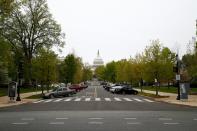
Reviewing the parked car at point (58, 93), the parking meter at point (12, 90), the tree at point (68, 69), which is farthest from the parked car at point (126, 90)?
the tree at point (68, 69)

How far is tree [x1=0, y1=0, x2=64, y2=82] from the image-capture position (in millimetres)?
76562

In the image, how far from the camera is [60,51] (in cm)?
8019

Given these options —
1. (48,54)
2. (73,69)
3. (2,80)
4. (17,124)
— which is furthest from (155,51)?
(73,69)

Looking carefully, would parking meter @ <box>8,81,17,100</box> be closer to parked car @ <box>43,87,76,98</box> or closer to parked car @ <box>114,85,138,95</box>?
parked car @ <box>43,87,76,98</box>

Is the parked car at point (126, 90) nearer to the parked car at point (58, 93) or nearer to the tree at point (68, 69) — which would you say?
the parked car at point (58, 93)

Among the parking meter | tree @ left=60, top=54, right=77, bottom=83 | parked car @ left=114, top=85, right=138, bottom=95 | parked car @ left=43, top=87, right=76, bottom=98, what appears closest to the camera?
the parking meter

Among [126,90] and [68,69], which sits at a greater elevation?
[68,69]

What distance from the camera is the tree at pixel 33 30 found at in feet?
251

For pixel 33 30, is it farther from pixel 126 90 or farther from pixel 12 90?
pixel 12 90

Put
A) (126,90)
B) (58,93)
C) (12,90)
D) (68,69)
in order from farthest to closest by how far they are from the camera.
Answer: (68,69) < (126,90) < (58,93) < (12,90)

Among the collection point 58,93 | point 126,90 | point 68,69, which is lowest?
point 58,93

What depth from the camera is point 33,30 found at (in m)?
77.2

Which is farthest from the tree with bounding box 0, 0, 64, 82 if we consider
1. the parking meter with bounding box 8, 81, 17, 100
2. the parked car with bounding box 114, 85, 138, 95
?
the parking meter with bounding box 8, 81, 17, 100

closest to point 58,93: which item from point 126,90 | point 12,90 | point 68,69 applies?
point 12,90
